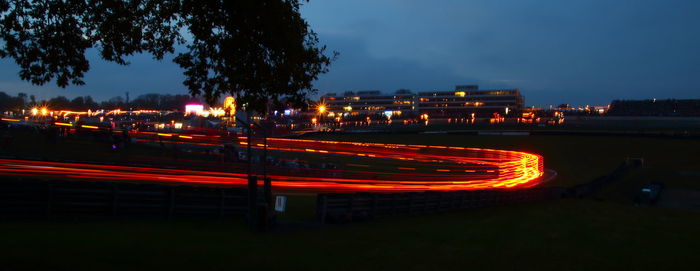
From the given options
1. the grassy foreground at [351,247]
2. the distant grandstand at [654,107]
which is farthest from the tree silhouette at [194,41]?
the distant grandstand at [654,107]

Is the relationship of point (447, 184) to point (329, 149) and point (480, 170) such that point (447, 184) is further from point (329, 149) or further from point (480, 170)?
point (329, 149)

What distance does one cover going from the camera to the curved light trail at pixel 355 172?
20766mm

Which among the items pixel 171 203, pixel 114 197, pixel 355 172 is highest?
pixel 114 197

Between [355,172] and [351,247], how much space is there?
66.8 ft

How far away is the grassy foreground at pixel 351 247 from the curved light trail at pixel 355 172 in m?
9.66

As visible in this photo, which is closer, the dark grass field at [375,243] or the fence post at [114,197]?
the dark grass field at [375,243]

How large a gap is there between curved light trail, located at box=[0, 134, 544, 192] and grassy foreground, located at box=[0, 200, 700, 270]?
966 centimetres

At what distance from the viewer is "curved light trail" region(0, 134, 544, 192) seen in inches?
818

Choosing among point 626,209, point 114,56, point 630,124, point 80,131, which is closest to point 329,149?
point 80,131

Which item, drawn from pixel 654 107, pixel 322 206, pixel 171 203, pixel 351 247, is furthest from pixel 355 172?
pixel 654 107

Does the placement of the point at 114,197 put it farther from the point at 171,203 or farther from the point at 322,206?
the point at 322,206

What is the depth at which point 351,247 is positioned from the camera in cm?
1124

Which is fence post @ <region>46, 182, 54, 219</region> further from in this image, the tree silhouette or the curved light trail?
the curved light trail

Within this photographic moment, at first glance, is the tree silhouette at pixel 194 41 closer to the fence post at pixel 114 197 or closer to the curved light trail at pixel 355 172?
the fence post at pixel 114 197
